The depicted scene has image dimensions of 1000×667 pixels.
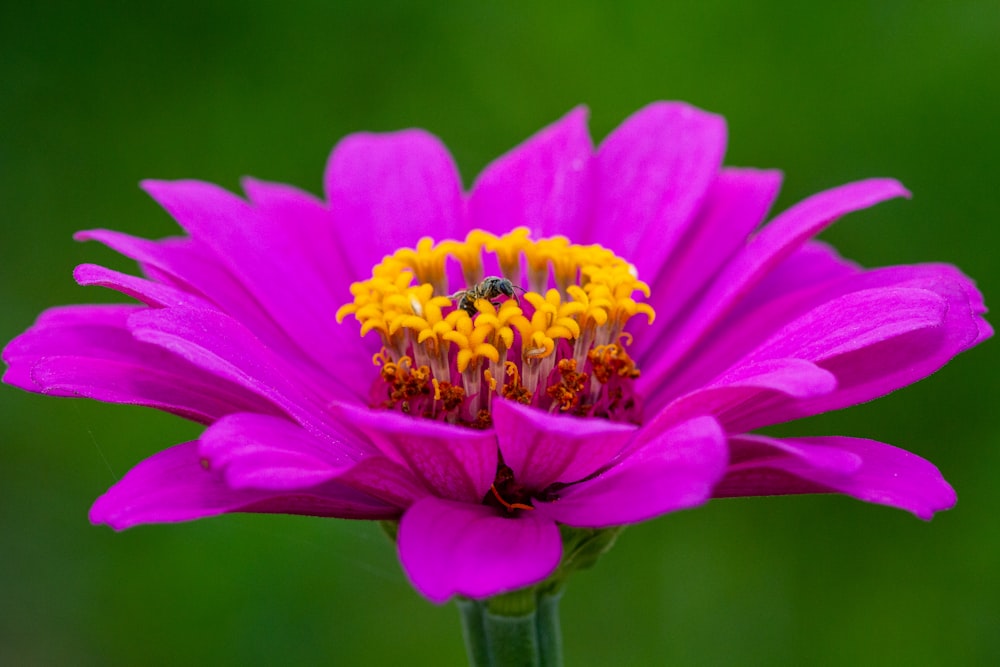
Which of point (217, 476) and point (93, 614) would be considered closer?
point (217, 476)

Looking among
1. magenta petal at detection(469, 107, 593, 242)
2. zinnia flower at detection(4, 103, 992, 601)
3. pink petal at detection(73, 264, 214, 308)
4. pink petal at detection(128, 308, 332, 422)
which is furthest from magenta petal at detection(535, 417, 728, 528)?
magenta petal at detection(469, 107, 593, 242)

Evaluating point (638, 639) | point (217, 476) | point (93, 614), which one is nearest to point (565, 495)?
point (217, 476)

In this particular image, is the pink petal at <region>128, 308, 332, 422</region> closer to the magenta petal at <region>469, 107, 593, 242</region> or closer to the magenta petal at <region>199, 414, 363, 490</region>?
the magenta petal at <region>199, 414, 363, 490</region>

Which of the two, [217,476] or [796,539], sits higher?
[217,476]

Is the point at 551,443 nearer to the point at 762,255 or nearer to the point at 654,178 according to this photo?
the point at 762,255

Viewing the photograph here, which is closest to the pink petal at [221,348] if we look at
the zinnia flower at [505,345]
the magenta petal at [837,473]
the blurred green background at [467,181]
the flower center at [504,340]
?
the zinnia flower at [505,345]

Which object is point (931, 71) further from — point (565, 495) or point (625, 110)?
point (565, 495)
